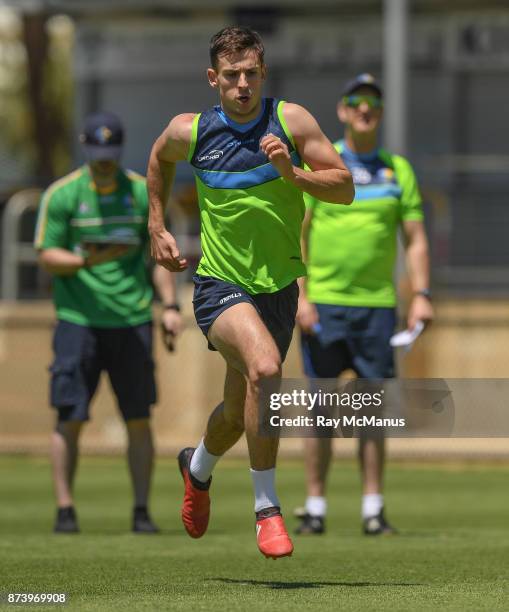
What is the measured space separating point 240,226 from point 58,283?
2.99m

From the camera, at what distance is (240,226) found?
6938mm

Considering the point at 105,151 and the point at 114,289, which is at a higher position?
the point at 105,151

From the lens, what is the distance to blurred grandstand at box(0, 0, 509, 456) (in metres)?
15.5

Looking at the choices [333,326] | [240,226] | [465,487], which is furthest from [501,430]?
[465,487]

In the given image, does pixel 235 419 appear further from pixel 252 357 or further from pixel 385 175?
pixel 385 175

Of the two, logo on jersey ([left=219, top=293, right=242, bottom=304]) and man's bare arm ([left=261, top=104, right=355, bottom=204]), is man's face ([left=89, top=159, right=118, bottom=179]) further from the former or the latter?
logo on jersey ([left=219, top=293, right=242, bottom=304])

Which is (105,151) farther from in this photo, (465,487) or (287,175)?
(465,487)

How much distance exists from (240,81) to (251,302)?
0.86 metres

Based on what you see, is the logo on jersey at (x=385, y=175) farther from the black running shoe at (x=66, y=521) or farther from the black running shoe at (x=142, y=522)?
the black running shoe at (x=66, y=521)

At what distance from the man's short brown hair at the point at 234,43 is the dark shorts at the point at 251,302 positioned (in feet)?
2.88

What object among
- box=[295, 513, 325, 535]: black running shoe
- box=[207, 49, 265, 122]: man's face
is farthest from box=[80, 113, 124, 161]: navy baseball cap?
box=[207, 49, 265, 122]: man's face

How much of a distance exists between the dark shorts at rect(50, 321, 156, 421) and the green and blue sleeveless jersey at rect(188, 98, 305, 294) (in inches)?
107

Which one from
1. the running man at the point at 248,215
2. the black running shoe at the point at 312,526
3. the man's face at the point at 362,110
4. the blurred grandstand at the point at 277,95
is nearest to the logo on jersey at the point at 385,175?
the man's face at the point at 362,110

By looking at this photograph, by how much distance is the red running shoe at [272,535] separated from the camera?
6.55m
